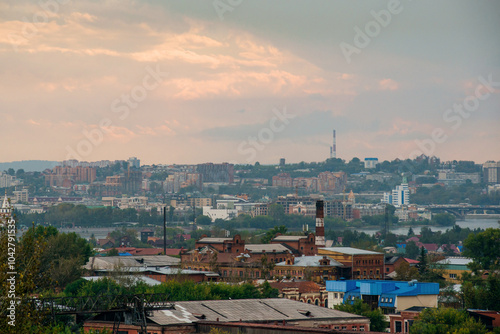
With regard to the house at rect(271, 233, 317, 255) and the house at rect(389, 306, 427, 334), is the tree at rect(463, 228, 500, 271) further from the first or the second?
the house at rect(389, 306, 427, 334)

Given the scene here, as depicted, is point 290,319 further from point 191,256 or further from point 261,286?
point 191,256

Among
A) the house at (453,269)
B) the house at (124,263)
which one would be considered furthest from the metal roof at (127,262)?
the house at (453,269)

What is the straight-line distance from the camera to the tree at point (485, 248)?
Result: 65625 millimetres

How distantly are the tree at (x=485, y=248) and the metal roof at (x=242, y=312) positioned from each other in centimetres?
3404

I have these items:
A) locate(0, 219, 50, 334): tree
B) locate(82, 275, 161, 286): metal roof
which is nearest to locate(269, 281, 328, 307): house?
locate(82, 275, 161, 286): metal roof

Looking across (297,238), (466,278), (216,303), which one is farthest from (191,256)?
(216,303)

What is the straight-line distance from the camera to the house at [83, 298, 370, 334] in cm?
2642

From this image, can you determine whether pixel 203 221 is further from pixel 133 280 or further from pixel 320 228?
pixel 133 280

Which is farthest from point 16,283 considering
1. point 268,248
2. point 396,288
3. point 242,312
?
point 268,248

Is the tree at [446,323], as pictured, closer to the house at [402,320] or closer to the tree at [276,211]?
the house at [402,320]

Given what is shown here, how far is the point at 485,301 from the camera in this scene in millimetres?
44375

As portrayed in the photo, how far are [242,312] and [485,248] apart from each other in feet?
129

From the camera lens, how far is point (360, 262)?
203 feet

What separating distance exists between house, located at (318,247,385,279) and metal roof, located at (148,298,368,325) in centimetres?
2770
